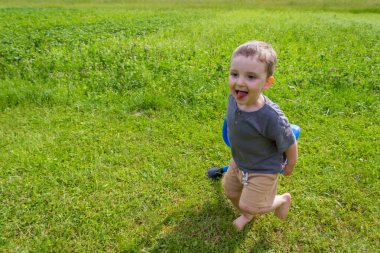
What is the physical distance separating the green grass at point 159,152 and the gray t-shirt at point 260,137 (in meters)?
0.78

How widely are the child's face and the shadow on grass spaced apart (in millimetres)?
1349

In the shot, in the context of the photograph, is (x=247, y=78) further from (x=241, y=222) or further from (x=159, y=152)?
(x=159, y=152)

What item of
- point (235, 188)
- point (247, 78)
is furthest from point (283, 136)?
point (235, 188)

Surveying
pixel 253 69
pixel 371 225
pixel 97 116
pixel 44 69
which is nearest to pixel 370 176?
pixel 371 225

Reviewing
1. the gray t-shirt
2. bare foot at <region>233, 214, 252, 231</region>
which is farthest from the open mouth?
bare foot at <region>233, 214, 252, 231</region>

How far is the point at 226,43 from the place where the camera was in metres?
9.12

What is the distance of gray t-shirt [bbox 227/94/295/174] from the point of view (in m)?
2.29

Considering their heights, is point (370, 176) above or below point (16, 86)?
below

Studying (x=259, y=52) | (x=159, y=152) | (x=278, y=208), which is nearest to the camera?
(x=259, y=52)

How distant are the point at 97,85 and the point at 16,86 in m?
1.45

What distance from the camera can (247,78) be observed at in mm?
2164

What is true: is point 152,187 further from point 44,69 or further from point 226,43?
point 226,43

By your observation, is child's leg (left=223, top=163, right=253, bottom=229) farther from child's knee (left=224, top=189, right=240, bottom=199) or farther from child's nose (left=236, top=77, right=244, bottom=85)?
child's nose (left=236, top=77, right=244, bottom=85)

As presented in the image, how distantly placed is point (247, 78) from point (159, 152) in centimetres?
216
